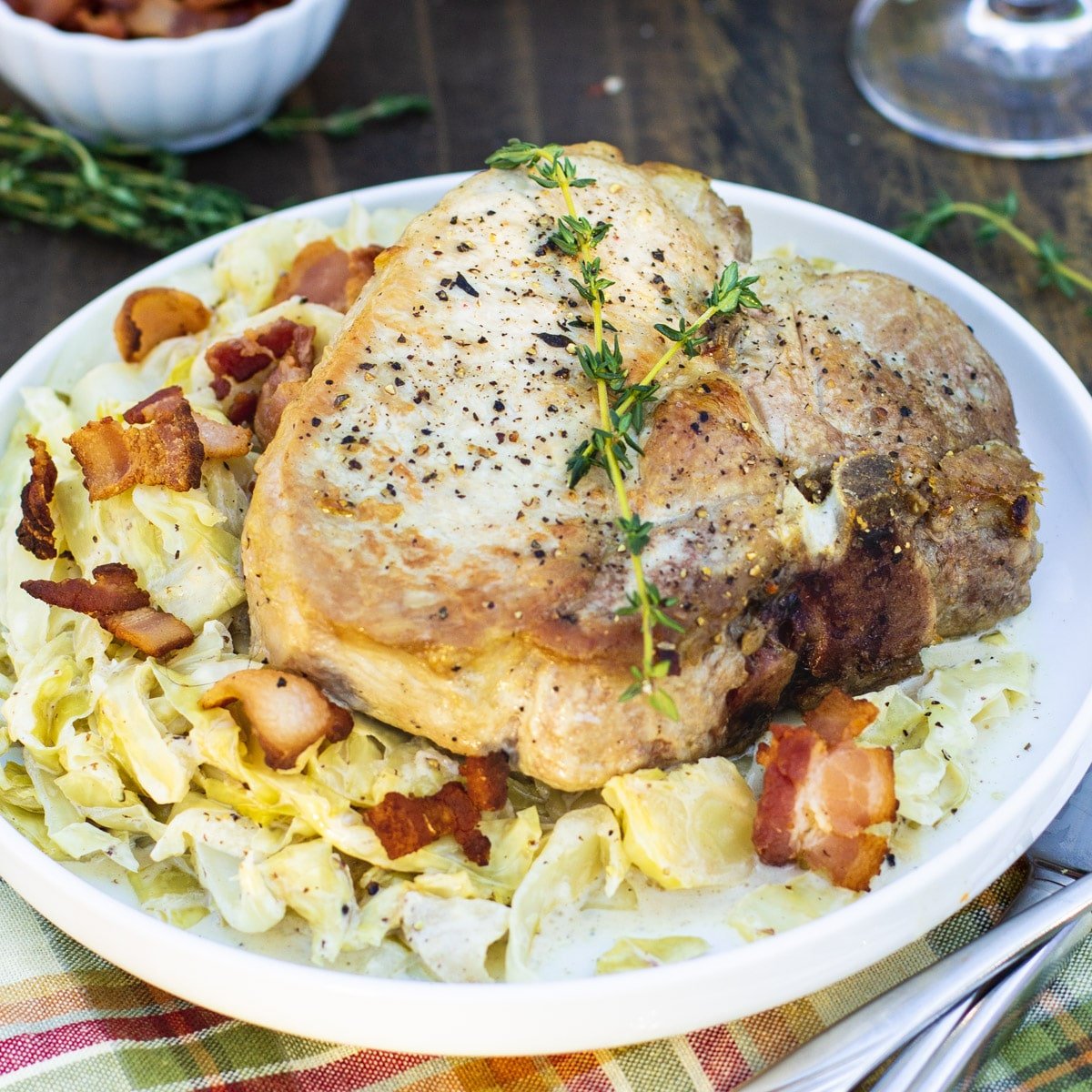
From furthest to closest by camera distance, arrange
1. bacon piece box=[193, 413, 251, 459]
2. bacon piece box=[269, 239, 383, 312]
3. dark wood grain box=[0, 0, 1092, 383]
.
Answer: dark wood grain box=[0, 0, 1092, 383] < bacon piece box=[269, 239, 383, 312] < bacon piece box=[193, 413, 251, 459]

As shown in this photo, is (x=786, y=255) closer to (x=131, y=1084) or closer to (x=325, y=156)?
(x=325, y=156)

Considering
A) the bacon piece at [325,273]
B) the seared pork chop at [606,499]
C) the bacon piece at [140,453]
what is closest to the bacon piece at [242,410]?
the bacon piece at [140,453]

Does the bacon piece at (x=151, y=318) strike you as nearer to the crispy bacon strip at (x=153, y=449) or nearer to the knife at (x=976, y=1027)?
the crispy bacon strip at (x=153, y=449)

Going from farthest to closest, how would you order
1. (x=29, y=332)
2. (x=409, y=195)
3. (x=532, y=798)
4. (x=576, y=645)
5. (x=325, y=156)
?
1. (x=325, y=156)
2. (x=29, y=332)
3. (x=409, y=195)
4. (x=532, y=798)
5. (x=576, y=645)

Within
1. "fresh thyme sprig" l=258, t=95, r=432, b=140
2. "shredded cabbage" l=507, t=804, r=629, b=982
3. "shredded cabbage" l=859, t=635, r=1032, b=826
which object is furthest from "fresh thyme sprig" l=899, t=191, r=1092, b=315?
"shredded cabbage" l=507, t=804, r=629, b=982

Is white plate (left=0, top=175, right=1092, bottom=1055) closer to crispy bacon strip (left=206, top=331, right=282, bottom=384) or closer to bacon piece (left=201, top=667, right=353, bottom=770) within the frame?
bacon piece (left=201, top=667, right=353, bottom=770)

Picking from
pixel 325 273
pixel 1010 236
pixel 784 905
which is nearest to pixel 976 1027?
pixel 784 905

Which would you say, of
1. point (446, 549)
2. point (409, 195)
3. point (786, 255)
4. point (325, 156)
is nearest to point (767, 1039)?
point (446, 549)
